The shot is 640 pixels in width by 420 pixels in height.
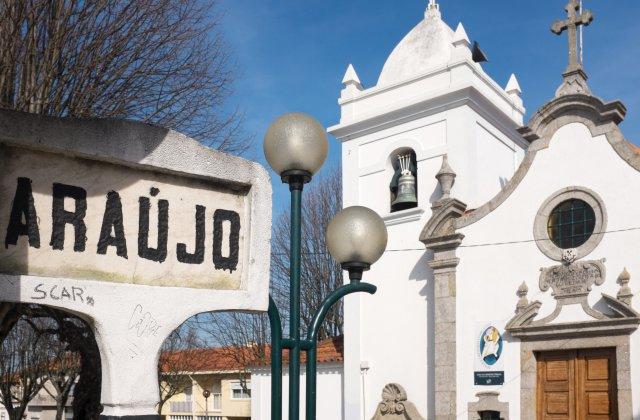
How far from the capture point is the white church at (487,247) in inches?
551

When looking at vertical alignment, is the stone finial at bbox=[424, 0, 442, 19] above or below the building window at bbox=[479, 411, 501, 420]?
above

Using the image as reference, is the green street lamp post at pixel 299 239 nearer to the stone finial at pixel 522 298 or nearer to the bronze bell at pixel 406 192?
the stone finial at pixel 522 298

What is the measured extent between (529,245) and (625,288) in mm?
2167

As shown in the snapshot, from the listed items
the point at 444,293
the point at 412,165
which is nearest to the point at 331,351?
the point at 444,293

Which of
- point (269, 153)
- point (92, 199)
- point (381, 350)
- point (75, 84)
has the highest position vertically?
point (75, 84)

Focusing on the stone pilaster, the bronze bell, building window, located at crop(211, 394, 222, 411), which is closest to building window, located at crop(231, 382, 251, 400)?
building window, located at crop(211, 394, 222, 411)

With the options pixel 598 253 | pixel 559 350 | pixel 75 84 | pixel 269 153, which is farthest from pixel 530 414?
pixel 269 153

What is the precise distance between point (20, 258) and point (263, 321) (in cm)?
2694

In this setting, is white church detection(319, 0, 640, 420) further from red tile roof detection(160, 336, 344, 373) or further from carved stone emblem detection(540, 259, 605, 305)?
red tile roof detection(160, 336, 344, 373)

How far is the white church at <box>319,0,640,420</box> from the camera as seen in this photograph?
551 inches

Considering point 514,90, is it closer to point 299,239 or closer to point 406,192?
point 406,192

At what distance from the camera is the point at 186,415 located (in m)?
39.8

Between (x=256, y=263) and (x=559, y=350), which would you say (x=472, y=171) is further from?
(x=256, y=263)

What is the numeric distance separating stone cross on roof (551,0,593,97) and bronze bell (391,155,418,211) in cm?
396
